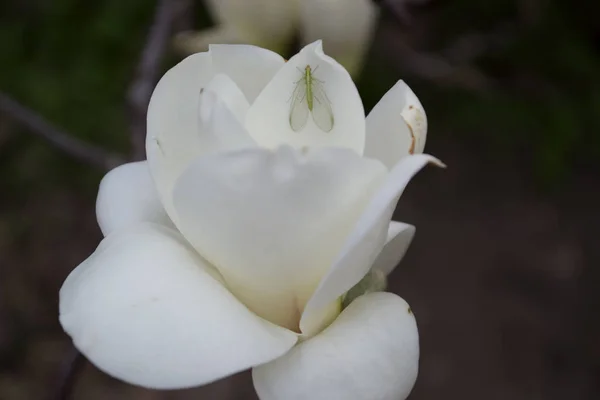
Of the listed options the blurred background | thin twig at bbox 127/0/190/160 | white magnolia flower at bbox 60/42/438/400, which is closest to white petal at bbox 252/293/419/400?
white magnolia flower at bbox 60/42/438/400

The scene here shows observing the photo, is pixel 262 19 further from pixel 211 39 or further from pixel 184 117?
pixel 184 117

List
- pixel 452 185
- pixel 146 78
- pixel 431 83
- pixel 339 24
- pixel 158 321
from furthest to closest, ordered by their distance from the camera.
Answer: pixel 452 185 → pixel 431 83 → pixel 146 78 → pixel 339 24 → pixel 158 321

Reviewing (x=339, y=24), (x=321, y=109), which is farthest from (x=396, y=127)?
(x=339, y=24)

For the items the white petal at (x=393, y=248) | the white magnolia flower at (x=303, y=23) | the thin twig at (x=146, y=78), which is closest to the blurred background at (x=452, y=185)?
the thin twig at (x=146, y=78)

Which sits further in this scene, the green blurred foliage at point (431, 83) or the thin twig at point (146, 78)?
the green blurred foliage at point (431, 83)

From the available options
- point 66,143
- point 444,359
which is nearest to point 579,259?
point 444,359

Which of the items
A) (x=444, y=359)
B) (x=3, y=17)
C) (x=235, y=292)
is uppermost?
(x=235, y=292)

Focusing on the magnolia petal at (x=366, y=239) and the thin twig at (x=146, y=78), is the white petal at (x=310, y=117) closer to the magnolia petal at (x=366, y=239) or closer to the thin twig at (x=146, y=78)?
the magnolia petal at (x=366, y=239)

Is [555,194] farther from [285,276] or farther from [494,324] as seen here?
[285,276]
